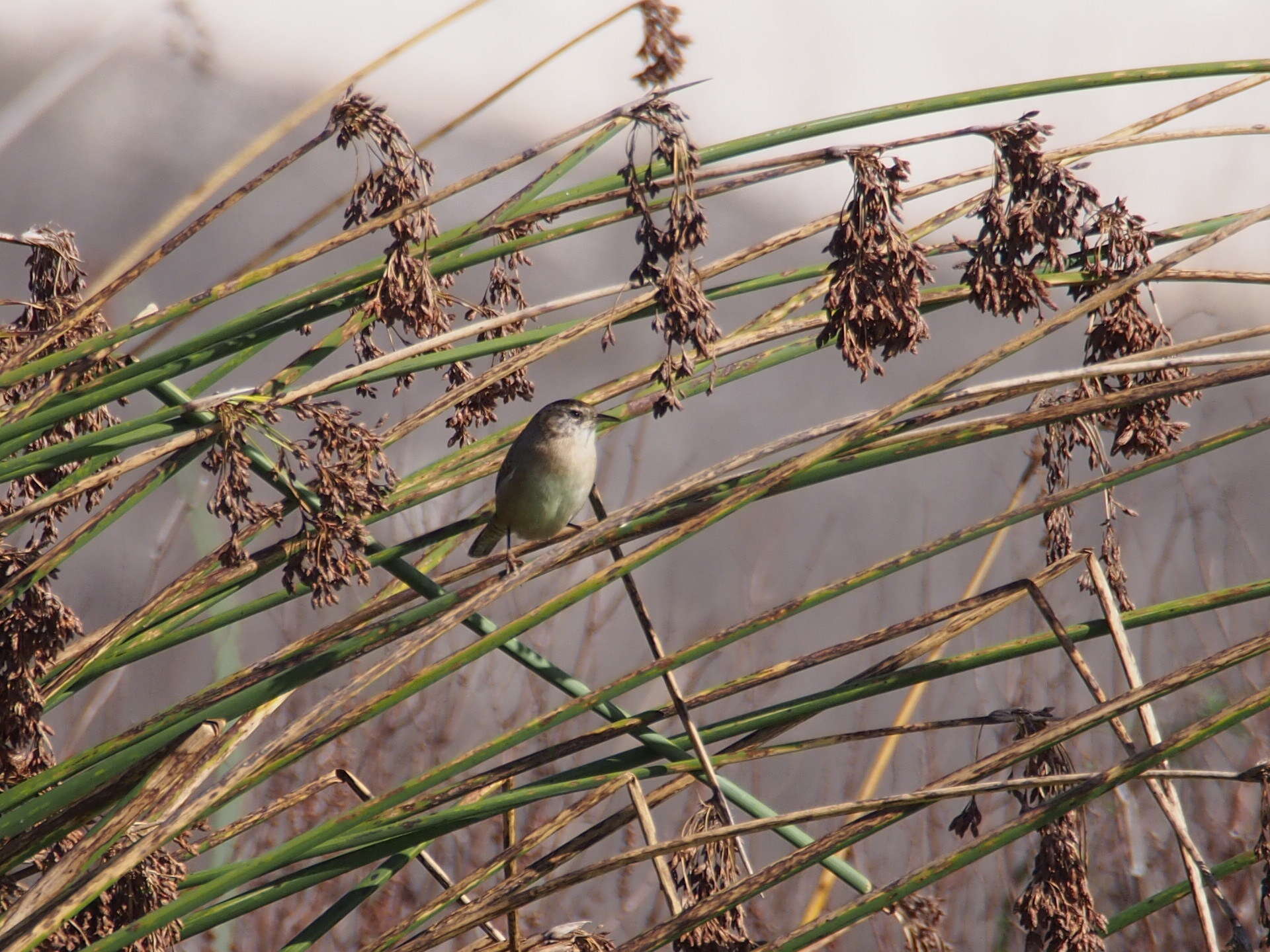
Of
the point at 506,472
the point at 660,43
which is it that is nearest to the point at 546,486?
the point at 506,472

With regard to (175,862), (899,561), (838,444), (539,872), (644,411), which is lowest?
(539,872)

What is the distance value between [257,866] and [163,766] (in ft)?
0.62

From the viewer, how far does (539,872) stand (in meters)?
1.41

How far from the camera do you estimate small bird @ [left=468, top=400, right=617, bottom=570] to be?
2.53m

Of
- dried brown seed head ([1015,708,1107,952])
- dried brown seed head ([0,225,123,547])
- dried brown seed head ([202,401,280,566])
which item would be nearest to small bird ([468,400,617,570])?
Answer: dried brown seed head ([0,225,123,547])

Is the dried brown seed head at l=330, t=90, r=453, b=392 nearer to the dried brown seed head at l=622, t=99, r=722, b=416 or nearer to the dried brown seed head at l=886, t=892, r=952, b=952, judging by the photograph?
the dried brown seed head at l=622, t=99, r=722, b=416

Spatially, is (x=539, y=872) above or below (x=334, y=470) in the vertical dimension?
below

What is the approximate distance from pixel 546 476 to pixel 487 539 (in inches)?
14.3

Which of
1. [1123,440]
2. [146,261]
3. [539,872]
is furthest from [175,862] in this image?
[1123,440]

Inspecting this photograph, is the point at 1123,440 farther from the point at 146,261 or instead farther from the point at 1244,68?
the point at 146,261

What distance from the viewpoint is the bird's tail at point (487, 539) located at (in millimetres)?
2807

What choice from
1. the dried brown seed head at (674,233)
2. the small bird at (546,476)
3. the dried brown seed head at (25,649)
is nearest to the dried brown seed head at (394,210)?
the dried brown seed head at (674,233)

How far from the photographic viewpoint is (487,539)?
289cm

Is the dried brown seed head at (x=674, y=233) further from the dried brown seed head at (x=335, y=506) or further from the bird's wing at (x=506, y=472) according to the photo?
the bird's wing at (x=506, y=472)
